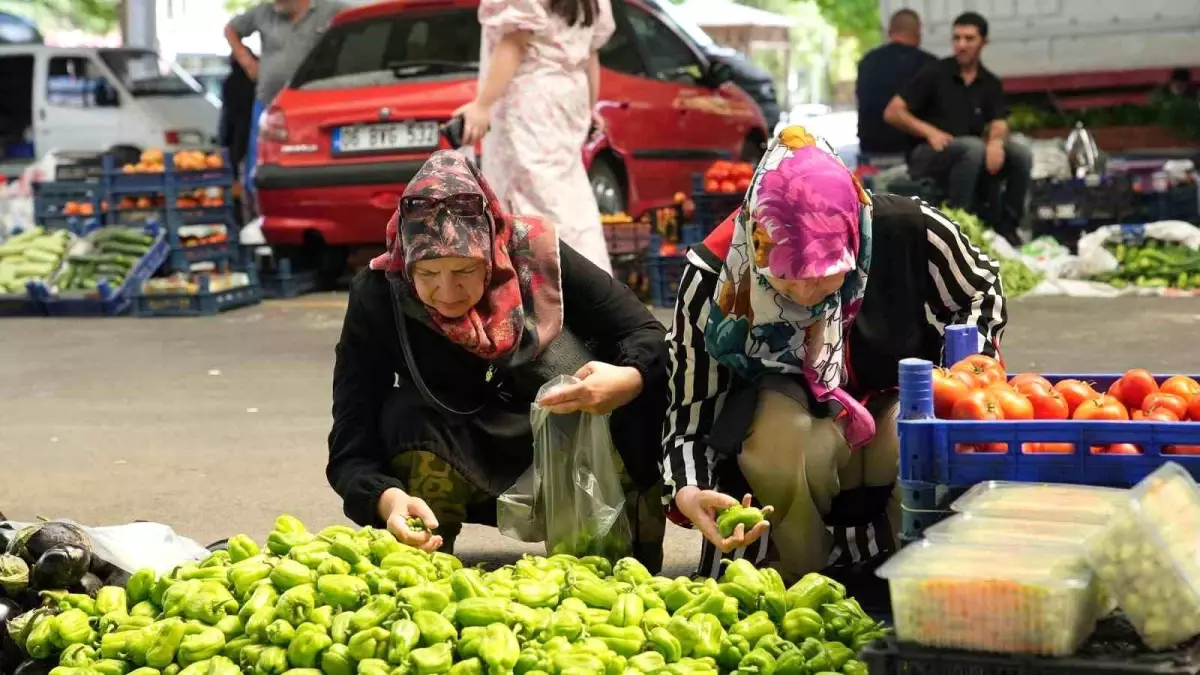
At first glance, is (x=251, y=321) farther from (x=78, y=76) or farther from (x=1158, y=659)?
(x=1158, y=659)

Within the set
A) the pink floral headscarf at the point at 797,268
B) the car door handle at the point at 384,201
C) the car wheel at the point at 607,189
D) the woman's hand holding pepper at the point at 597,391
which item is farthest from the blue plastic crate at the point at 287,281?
the pink floral headscarf at the point at 797,268

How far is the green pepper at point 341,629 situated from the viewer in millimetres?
3230

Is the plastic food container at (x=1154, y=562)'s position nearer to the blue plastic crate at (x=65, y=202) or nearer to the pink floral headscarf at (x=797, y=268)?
the pink floral headscarf at (x=797, y=268)

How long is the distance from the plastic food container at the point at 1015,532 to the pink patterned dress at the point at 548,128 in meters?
5.55

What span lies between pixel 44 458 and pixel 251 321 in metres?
4.29

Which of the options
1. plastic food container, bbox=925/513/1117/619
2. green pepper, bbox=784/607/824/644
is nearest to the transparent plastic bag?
green pepper, bbox=784/607/824/644

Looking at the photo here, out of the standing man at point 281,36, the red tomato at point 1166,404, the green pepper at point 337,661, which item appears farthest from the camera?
the standing man at point 281,36

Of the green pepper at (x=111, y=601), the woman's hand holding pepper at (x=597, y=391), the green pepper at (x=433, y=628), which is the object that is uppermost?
the woman's hand holding pepper at (x=597, y=391)

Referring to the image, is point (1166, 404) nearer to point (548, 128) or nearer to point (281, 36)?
point (548, 128)

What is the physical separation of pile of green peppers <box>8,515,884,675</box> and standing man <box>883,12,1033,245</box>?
8.46 m

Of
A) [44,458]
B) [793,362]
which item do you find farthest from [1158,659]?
[44,458]

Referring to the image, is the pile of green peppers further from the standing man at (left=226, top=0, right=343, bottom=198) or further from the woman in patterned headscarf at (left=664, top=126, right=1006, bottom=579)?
the standing man at (left=226, top=0, right=343, bottom=198)

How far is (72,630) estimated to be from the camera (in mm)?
3488

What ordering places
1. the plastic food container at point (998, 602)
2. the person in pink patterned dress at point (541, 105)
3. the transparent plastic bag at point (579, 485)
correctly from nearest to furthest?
the plastic food container at point (998, 602) → the transparent plastic bag at point (579, 485) → the person in pink patterned dress at point (541, 105)
